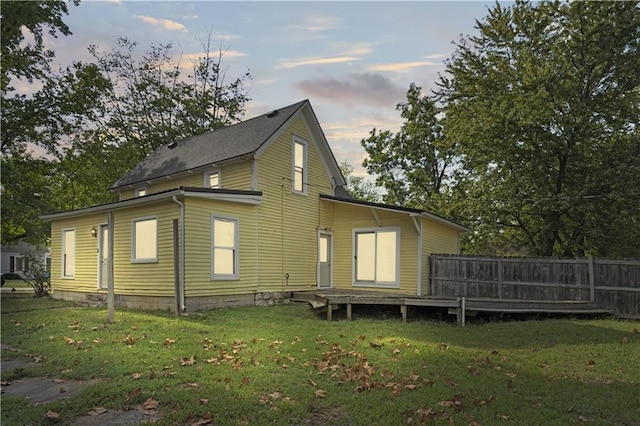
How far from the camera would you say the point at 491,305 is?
1188cm

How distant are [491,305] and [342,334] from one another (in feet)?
16.3

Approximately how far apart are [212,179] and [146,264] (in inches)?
170

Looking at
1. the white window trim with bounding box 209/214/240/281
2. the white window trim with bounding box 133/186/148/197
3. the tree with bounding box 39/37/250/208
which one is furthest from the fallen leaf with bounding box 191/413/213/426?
the tree with bounding box 39/37/250/208

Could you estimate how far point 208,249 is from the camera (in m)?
12.5

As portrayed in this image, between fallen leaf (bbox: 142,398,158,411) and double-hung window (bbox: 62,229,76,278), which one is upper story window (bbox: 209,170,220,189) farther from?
fallen leaf (bbox: 142,398,158,411)

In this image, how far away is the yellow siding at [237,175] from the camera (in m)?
14.6

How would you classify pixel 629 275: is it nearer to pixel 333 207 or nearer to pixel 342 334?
pixel 342 334

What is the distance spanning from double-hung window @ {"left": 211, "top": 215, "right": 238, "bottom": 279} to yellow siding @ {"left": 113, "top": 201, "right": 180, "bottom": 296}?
3.88 feet

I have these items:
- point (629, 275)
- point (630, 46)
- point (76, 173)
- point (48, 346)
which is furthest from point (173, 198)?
point (630, 46)

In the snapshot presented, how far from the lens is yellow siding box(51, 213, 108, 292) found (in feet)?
49.7

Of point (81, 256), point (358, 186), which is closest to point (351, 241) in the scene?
point (81, 256)

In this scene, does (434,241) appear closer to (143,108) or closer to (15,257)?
(143,108)

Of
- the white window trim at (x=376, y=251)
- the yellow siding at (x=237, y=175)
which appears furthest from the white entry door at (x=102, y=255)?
the white window trim at (x=376, y=251)

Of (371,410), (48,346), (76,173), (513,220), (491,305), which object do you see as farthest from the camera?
(76,173)
